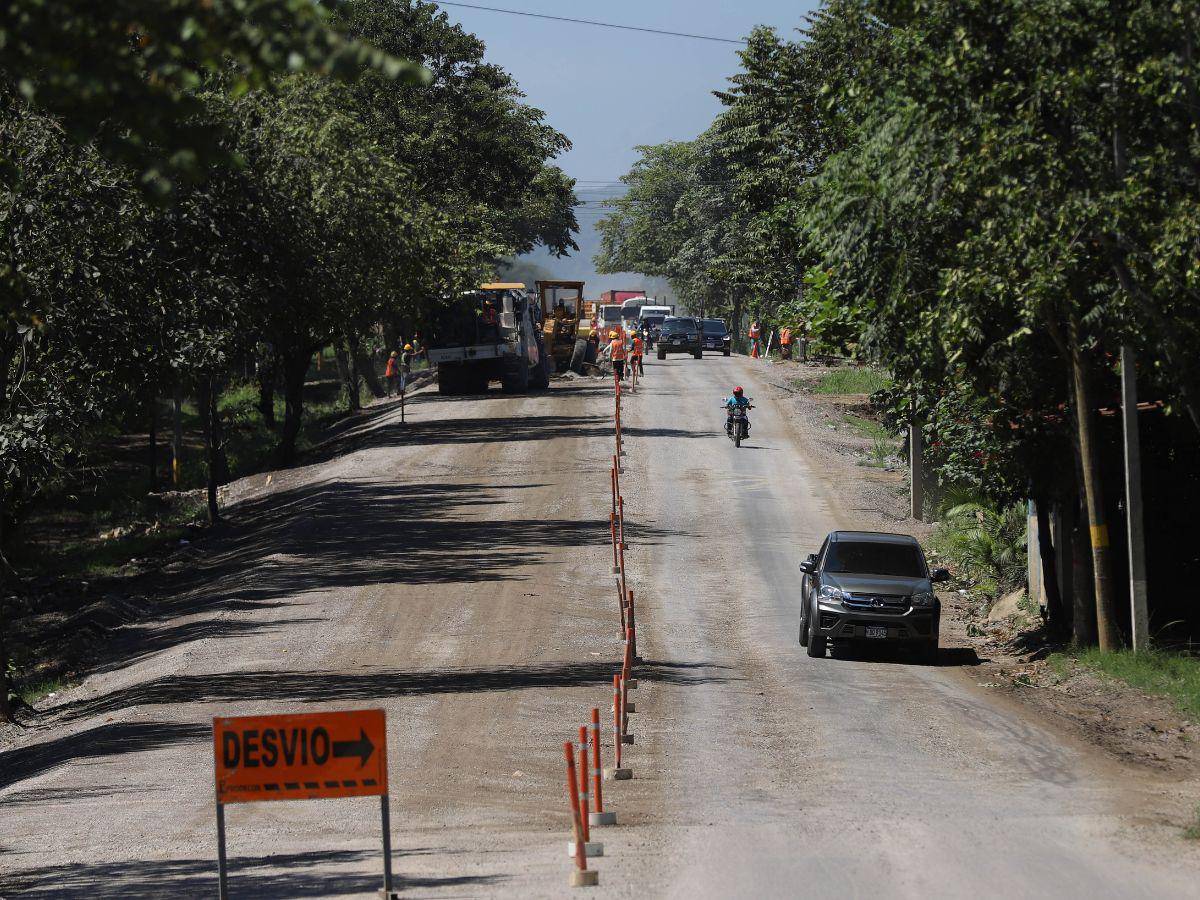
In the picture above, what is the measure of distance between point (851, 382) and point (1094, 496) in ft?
120

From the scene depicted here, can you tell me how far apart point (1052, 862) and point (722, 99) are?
1819 inches

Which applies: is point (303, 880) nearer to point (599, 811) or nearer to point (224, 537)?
point (599, 811)

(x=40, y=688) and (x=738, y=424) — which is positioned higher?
(x=738, y=424)

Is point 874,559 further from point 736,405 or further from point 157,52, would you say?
point 736,405

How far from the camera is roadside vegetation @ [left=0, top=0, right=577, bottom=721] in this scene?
6.64 m

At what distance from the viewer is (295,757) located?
8.90m

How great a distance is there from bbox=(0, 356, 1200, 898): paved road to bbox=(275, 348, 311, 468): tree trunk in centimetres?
726

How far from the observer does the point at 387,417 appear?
175ft

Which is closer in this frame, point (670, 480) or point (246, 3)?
point (246, 3)

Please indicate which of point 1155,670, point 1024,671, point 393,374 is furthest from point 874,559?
point 393,374

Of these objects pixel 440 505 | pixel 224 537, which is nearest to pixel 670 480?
pixel 440 505

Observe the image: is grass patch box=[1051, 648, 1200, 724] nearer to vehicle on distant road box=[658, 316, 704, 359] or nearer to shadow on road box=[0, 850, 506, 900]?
shadow on road box=[0, 850, 506, 900]

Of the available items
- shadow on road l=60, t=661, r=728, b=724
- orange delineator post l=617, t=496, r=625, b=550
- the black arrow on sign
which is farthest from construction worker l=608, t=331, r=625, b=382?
the black arrow on sign

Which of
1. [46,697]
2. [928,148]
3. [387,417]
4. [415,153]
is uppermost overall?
[415,153]
